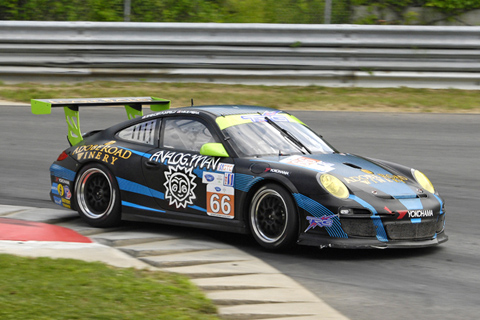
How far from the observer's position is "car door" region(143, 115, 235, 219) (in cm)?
691

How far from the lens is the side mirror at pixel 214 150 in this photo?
6.90 m

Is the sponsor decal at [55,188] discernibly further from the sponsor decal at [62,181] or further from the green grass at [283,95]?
the green grass at [283,95]

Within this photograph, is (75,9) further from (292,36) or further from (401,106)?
(401,106)

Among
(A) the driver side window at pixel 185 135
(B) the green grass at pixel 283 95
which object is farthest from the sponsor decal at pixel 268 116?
(B) the green grass at pixel 283 95

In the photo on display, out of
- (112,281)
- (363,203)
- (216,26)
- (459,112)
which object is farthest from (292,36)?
(112,281)

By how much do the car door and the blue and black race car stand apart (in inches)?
0.4

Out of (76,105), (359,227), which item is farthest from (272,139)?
(76,105)

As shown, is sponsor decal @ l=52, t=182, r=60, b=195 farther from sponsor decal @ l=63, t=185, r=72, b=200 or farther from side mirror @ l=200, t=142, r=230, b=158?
side mirror @ l=200, t=142, r=230, b=158

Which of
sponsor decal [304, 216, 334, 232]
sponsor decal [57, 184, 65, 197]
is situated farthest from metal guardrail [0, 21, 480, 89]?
sponsor decal [304, 216, 334, 232]

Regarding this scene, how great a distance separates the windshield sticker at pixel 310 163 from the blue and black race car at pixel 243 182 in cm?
1

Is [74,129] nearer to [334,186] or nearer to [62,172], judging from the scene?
[62,172]

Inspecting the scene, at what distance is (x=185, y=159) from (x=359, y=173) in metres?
1.65

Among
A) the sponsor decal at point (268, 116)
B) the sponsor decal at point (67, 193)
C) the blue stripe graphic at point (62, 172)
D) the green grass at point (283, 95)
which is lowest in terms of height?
the sponsor decal at point (67, 193)

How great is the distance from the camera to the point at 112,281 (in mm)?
5188
